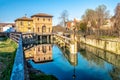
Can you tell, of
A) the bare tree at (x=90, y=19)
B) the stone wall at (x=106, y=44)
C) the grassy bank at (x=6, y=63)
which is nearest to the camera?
the grassy bank at (x=6, y=63)

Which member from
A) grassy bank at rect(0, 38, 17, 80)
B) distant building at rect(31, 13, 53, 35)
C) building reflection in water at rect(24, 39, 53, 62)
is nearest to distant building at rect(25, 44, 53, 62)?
building reflection in water at rect(24, 39, 53, 62)

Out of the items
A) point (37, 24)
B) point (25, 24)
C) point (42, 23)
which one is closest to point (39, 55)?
point (37, 24)

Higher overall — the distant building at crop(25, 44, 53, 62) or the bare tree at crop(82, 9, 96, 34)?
the bare tree at crop(82, 9, 96, 34)

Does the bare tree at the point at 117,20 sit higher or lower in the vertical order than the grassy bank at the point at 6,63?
higher

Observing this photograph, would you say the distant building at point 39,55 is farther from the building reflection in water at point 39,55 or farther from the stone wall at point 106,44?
the stone wall at point 106,44

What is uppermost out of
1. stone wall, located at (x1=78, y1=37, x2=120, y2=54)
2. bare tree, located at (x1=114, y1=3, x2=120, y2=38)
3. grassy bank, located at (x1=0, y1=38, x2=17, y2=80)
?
bare tree, located at (x1=114, y1=3, x2=120, y2=38)

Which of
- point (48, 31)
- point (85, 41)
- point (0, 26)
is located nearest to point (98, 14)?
point (85, 41)

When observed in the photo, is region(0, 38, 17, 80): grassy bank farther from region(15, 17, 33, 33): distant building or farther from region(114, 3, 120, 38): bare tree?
region(15, 17, 33, 33): distant building

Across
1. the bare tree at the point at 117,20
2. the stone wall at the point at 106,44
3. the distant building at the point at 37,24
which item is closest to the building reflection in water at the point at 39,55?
the stone wall at the point at 106,44

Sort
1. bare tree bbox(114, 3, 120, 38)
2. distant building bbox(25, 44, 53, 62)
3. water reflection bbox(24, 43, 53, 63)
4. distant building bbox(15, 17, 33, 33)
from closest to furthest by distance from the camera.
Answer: water reflection bbox(24, 43, 53, 63), distant building bbox(25, 44, 53, 62), bare tree bbox(114, 3, 120, 38), distant building bbox(15, 17, 33, 33)

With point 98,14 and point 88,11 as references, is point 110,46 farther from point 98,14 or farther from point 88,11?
point 88,11

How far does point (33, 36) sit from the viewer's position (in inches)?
2056

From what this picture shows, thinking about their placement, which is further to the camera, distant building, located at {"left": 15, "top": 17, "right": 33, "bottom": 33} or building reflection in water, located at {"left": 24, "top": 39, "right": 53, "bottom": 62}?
distant building, located at {"left": 15, "top": 17, "right": 33, "bottom": 33}

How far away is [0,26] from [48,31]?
2868cm
